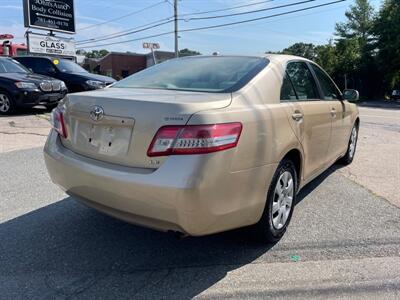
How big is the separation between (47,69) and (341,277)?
43.4 feet

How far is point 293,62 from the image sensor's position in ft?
14.3

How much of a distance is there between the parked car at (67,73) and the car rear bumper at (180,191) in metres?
11.0

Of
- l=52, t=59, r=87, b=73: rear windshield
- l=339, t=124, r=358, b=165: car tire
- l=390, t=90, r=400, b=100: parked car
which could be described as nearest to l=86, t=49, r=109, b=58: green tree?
l=390, t=90, r=400, b=100: parked car

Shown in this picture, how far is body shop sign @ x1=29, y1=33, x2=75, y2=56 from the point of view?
22.9 m

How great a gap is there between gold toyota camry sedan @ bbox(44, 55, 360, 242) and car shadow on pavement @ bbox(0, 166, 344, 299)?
1.34ft

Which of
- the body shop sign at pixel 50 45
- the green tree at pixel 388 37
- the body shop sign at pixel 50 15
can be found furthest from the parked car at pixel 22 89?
the green tree at pixel 388 37

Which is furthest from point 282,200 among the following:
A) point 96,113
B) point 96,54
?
point 96,54

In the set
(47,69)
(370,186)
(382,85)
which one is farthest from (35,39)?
(382,85)

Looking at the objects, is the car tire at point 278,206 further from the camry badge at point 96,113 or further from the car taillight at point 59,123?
the car taillight at point 59,123

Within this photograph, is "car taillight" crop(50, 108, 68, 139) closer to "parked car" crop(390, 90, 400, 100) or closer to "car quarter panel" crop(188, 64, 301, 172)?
"car quarter panel" crop(188, 64, 301, 172)

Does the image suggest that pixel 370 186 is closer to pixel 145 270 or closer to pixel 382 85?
pixel 145 270

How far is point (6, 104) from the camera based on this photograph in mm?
11289

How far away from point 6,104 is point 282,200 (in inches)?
379

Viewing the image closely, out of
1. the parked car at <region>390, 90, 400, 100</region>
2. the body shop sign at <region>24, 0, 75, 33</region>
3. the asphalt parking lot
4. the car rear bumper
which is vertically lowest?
the parked car at <region>390, 90, 400, 100</region>
